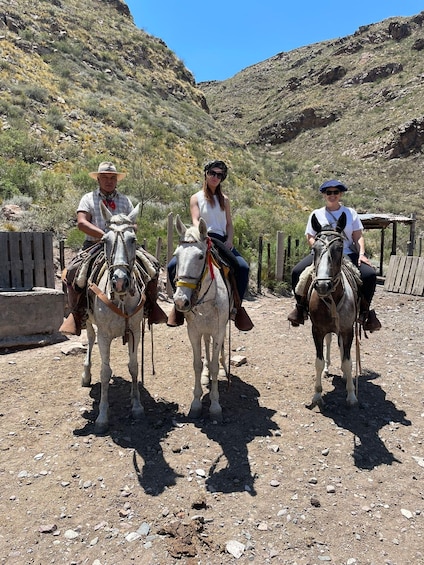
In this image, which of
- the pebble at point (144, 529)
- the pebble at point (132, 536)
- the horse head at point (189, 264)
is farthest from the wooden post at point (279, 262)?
the pebble at point (132, 536)

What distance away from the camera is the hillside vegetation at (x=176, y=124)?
1788 centimetres

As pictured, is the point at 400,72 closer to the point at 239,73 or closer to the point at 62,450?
the point at 239,73

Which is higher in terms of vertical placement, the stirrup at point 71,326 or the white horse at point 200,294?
the white horse at point 200,294

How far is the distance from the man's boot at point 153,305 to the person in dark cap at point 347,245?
1737 millimetres

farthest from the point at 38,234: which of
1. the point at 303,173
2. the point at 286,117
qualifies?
the point at 286,117

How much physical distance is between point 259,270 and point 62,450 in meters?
8.52

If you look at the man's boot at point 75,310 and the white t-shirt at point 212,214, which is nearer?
the man's boot at point 75,310

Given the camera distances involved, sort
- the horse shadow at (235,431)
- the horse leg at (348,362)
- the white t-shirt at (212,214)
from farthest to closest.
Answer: the white t-shirt at (212,214) → the horse leg at (348,362) → the horse shadow at (235,431)

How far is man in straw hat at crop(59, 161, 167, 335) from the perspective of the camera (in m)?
4.95

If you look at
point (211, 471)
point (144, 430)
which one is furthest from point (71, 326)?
point (211, 471)

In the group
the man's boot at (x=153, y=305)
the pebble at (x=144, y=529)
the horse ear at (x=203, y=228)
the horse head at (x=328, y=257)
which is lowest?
the pebble at (x=144, y=529)

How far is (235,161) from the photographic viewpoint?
102 ft

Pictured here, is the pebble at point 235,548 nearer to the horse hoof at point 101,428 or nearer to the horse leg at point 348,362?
the horse hoof at point 101,428

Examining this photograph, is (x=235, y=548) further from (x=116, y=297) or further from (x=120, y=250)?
(x=120, y=250)
